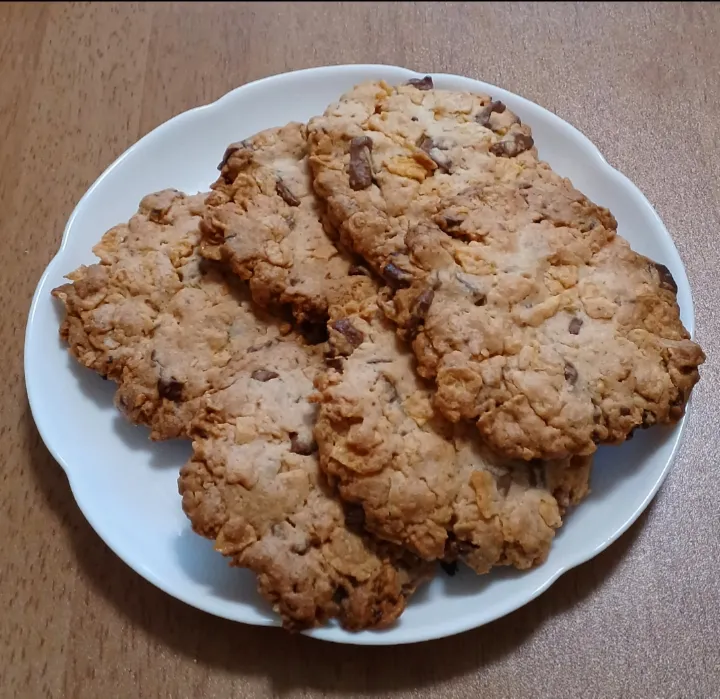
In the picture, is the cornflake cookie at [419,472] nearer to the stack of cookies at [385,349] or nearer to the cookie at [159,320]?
the stack of cookies at [385,349]

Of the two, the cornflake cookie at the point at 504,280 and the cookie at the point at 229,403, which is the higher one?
the cornflake cookie at the point at 504,280

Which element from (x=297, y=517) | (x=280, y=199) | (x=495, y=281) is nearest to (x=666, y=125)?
(x=495, y=281)

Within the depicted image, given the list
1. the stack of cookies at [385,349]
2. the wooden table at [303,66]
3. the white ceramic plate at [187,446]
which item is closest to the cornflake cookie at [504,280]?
the stack of cookies at [385,349]

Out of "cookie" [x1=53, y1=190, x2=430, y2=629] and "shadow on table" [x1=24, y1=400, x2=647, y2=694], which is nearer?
"cookie" [x1=53, y1=190, x2=430, y2=629]

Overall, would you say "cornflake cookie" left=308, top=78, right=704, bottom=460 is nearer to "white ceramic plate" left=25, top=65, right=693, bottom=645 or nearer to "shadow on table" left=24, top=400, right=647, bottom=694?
"white ceramic plate" left=25, top=65, right=693, bottom=645

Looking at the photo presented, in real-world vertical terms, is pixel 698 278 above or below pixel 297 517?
above

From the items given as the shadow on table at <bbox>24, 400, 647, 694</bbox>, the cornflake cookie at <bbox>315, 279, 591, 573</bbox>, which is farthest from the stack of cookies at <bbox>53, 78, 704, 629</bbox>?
the shadow on table at <bbox>24, 400, 647, 694</bbox>

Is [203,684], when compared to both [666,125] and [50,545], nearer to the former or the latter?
[50,545]
